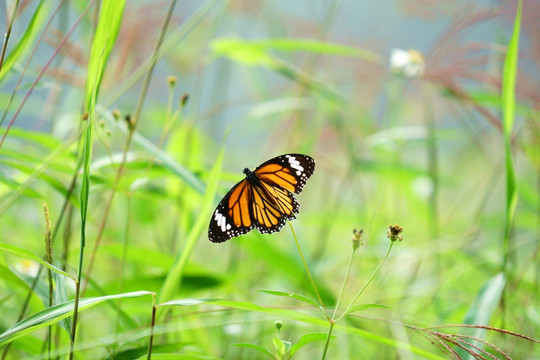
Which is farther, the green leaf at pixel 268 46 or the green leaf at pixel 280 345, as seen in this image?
the green leaf at pixel 268 46

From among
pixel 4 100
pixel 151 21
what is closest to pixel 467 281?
pixel 151 21

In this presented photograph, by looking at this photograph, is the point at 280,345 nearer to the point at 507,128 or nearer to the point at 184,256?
the point at 184,256

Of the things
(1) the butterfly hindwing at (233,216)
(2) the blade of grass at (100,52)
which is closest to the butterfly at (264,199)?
(1) the butterfly hindwing at (233,216)

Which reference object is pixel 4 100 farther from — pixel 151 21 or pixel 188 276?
pixel 188 276

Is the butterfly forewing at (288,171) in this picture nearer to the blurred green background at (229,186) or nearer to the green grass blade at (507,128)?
the blurred green background at (229,186)

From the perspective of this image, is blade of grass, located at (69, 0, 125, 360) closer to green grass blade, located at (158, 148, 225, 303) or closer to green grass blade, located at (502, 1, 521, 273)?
green grass blade, located at (158, 148, 225, 303)
